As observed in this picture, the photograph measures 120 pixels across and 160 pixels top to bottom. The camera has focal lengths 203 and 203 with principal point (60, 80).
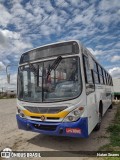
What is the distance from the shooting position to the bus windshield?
5723 mm

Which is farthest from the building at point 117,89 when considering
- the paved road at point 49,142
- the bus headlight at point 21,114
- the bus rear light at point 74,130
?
the bus rear light at point 74,130

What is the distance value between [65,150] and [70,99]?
1560 mm

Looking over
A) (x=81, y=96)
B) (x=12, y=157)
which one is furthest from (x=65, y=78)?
(x=12, y=157)

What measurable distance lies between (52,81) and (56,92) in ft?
1.27

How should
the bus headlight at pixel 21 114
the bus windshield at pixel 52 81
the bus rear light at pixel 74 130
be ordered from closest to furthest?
the bus rear light at pixel 74 130 → the bus windshield at pixel 52 81 → the bus headlight at pixel 21 114

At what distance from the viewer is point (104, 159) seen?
5129 mm

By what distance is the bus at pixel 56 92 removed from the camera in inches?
218

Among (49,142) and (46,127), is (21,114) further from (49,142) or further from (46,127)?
(49,142)

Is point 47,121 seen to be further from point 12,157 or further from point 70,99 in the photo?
point 12,157

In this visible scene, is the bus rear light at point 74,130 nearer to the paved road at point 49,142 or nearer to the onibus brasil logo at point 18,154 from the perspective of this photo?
the paved road at point 49,142

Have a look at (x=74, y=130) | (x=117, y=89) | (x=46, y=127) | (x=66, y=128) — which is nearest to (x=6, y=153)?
(x=46, y=127)

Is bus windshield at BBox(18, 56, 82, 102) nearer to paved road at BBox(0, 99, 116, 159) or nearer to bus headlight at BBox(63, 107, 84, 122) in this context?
bus headlight at BBox(63, 107, 84, 122)

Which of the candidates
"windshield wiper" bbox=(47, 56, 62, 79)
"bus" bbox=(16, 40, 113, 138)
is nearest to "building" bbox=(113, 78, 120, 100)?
"bus" bbox=(16, 40, 113, 138)

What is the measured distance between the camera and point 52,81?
6.03 m
